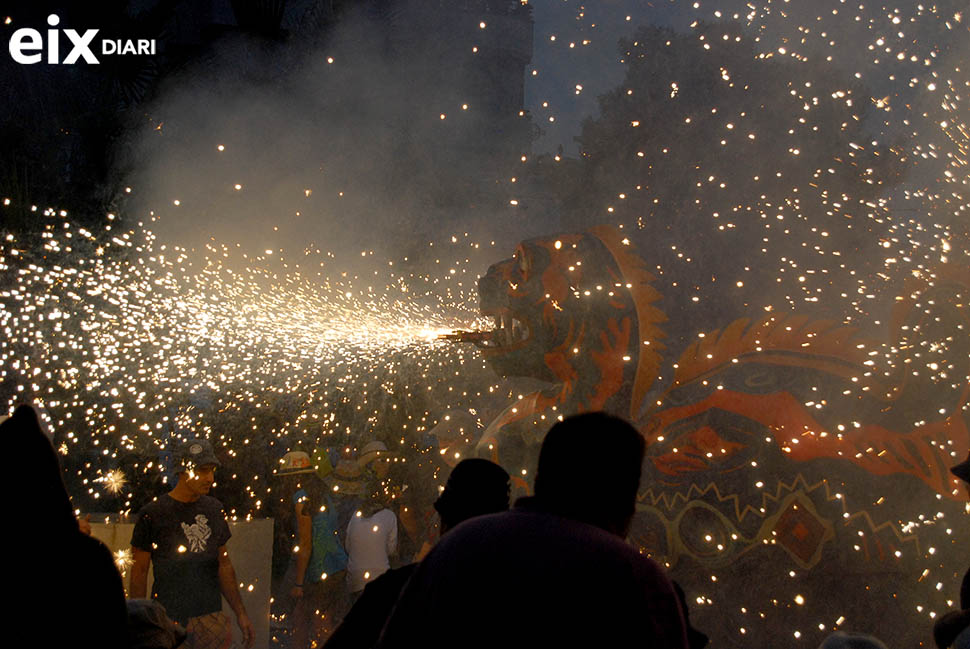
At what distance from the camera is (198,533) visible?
4.81 metres

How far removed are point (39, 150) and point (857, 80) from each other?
29.8 ft

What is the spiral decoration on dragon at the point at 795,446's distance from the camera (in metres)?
4.25

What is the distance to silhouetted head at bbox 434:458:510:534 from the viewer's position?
2277 millimetres

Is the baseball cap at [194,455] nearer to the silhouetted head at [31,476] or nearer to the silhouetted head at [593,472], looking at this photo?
the silhouetted head at [31,476]

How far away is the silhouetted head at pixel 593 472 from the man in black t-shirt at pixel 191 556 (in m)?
3.88

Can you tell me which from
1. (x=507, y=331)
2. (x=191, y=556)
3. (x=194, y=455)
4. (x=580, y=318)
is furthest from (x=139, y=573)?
(x=580, y=318)

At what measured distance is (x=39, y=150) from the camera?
930 cm

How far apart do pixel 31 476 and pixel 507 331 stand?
394cm

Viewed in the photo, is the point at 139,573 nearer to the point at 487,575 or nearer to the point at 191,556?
the point at 191,556

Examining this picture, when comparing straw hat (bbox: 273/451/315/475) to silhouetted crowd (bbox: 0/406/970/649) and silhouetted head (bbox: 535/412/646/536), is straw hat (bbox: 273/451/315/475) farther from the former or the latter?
silhouetted head (bbox: 535/412/646/536)

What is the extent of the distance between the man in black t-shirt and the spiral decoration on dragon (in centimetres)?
264

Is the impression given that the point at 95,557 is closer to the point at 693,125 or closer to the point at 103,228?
the point at 693,125

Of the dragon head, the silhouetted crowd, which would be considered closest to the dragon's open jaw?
the dragon head

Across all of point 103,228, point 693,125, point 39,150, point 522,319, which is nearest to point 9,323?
point 103,228
